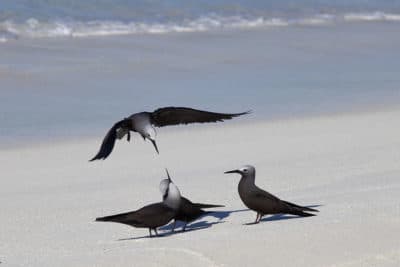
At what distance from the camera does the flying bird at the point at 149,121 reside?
20.7 feet

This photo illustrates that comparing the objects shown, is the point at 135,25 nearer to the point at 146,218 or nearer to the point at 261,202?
the point at 261,202

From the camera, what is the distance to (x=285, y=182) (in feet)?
25.3

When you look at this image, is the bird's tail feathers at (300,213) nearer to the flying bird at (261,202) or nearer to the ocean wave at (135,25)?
the flying bird at (261,202)

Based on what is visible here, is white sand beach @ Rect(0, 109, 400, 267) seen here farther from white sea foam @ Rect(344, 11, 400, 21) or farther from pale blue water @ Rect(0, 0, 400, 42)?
white sea foam @ Rect(344, 11, 400, 21)

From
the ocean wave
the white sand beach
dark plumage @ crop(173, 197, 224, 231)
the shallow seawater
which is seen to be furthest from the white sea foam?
dark plumage @ crop(173, 197, 224, 231)

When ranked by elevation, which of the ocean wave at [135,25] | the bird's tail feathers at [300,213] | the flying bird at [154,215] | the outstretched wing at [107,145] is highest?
the ocean wave at [135,25]

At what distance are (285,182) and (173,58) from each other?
719 centimetres

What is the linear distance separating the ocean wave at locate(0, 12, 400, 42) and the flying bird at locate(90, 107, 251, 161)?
10.3 m

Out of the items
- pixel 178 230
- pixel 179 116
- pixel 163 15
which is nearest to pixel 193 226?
pixel 178 230

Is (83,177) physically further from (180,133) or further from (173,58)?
(173,58)

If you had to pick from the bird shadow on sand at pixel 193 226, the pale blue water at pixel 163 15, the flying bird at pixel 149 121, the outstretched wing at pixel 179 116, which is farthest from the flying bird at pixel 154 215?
the pale blue water at pixel 163 15

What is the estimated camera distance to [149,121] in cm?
639

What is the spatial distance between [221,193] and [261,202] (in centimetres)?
128

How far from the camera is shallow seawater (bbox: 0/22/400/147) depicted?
1102cm
